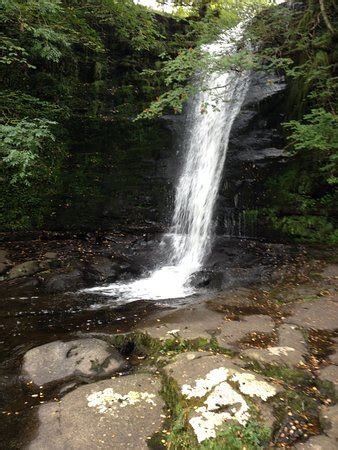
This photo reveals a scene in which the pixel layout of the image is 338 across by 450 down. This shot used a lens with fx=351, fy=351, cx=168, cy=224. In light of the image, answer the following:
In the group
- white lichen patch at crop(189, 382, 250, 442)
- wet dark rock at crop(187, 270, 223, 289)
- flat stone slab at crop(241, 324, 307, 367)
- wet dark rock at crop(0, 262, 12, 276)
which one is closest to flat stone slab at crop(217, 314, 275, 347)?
flat stone slab at crop(241, 324, 307, 367)

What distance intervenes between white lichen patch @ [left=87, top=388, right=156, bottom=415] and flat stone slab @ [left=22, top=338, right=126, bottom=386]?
447 mm

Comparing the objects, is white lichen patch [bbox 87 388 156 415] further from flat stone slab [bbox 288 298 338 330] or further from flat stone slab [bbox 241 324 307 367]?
flat stone slab [bbox 288 298 338 330]

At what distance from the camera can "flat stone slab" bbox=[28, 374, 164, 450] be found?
3033 millimetres

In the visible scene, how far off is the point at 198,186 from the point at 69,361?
6.86m

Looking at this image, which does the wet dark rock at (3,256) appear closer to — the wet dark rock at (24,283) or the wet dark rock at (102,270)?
the wet dark rock at (24,283)

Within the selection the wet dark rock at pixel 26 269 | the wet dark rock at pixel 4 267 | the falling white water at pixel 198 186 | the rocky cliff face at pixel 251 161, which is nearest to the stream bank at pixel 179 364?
the wet dark rock at pixel 26 269

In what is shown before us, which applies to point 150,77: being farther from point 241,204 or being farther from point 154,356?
point 154,356

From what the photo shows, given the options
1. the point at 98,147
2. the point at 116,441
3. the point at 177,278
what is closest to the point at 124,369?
the point at 116,441

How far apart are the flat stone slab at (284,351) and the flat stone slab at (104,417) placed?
1306 mm

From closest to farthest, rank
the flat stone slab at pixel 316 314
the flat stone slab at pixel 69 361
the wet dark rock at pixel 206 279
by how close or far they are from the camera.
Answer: the flat stone slab at pixel 69 361
the flat stone slab at pixel 316 314
the wet dark rock at pixel 206 279

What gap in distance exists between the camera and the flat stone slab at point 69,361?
13.2ft

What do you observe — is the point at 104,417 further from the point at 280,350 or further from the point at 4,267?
the point at 4,267

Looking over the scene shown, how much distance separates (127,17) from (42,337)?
8.16 m

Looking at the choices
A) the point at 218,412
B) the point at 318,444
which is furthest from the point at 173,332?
the point at 318,444
